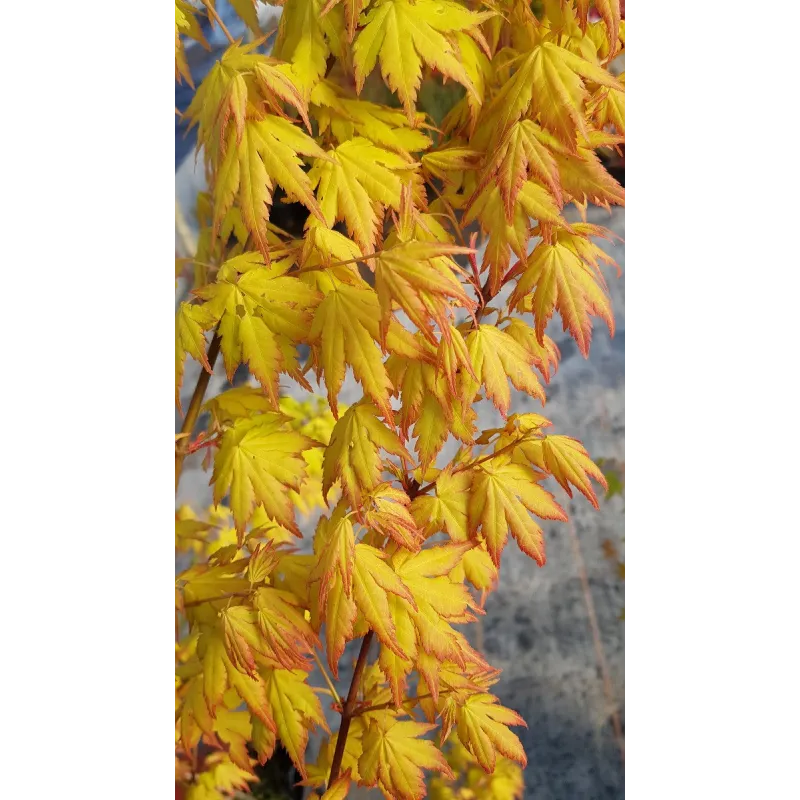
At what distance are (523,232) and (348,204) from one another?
163 millimetres

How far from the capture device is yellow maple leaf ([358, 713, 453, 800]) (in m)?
0.87

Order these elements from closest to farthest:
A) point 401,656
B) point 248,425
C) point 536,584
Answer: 1. point 401,656
2. point 248,425
3. point 536,584

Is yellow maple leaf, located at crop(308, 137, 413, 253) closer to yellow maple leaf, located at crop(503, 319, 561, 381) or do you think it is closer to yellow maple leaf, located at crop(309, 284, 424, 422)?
yellow maple leaf, located at crop(309, 284, 424, 422)

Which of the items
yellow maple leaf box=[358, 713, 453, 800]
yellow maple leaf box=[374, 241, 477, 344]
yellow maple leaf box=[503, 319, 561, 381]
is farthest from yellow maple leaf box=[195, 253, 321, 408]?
yellow maple leaf box=[358, 713, 453, 800]

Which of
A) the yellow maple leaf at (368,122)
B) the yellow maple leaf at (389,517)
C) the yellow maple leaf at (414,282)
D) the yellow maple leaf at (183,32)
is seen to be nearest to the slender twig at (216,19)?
the yellow maple leaf at (183,32)

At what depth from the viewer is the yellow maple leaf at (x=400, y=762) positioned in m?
0.87

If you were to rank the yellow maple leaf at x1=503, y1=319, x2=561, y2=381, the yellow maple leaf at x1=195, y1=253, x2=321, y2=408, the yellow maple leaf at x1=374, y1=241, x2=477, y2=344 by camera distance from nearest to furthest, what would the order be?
the yellow maple leaf at x1=374, y1=241, x2=477, y2=344 < the yellow maple leaf at x1=195, y1=253, x2=321, y2=408 < the yellow maple leaf at x1=503, y1=319, x2=561, y2=381

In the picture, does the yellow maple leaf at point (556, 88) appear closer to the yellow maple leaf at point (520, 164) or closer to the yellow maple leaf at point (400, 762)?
the yellow maple leaf at point (520, 164)

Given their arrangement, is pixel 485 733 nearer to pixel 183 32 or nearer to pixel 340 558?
pixel 340 558

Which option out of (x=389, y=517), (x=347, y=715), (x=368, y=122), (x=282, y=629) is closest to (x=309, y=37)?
(x=368, y=122)

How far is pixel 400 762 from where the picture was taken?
0.87 meters
